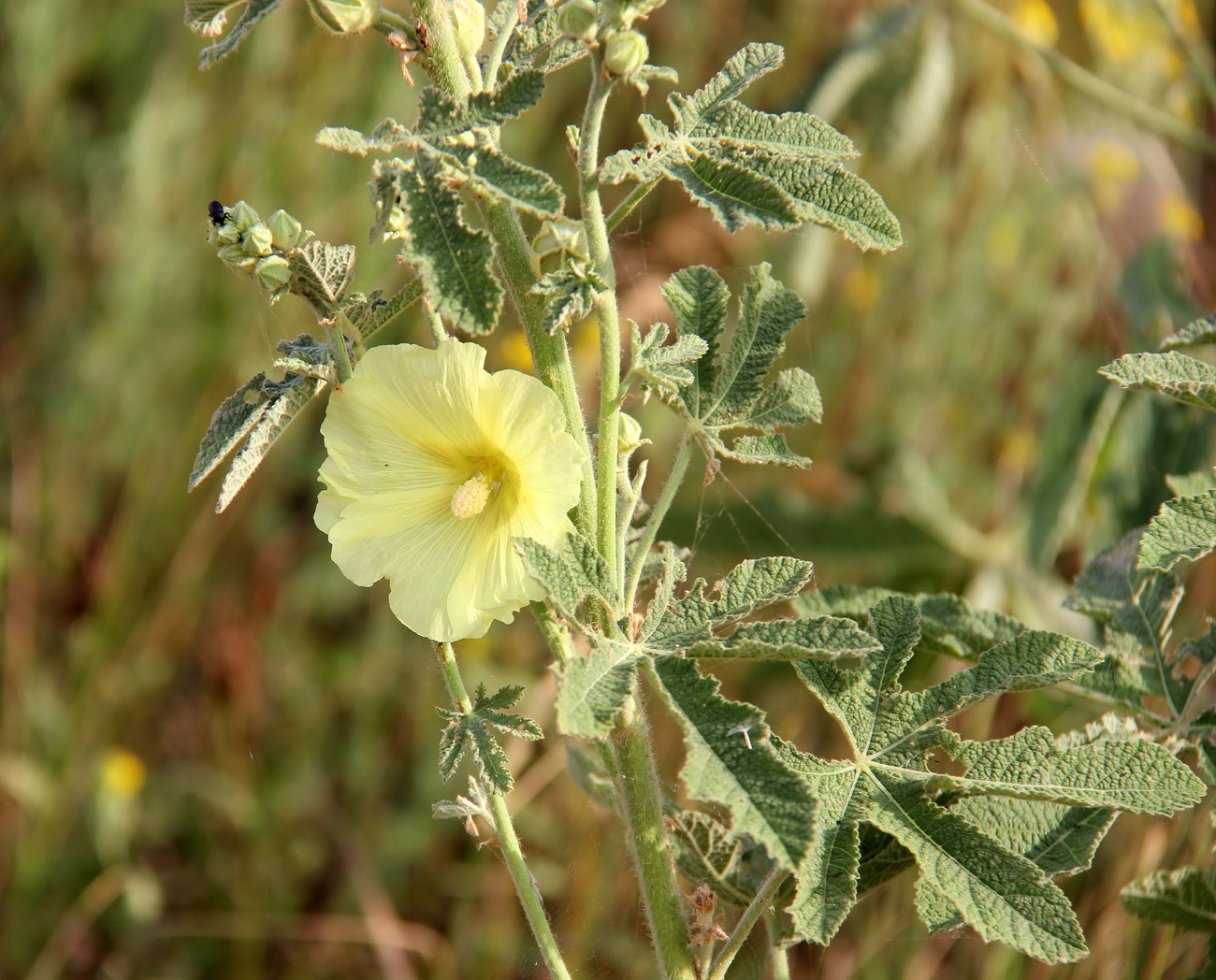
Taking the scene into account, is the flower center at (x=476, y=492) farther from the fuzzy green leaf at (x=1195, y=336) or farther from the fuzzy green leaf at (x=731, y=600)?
the fuzzy green leaf at (x=1195, y=336)

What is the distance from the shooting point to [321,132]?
577 millimetres

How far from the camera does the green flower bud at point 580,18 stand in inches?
22.3

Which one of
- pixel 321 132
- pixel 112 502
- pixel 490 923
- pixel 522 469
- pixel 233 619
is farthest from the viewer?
pixel 112 502

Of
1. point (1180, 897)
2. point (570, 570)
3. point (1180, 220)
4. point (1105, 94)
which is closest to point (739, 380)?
point (570, 570)

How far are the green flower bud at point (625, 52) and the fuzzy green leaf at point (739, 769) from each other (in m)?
0.35

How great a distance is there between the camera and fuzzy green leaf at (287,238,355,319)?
67 cm

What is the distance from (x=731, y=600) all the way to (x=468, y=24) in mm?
402

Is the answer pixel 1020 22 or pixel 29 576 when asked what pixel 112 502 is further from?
pixel 1020 22

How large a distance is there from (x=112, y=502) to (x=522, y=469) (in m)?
2.04

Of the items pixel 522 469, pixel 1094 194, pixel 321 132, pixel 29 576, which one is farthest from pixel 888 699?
pixel 29 576

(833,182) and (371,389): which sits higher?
(833,182)

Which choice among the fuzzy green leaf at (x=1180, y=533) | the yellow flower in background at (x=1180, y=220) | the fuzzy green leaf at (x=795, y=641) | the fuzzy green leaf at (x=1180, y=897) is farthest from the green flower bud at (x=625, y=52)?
the yellow flower in background at (x=1180, y=220)

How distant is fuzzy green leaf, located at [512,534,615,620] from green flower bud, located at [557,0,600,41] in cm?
29

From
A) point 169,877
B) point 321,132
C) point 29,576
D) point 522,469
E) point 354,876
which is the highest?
point 321,132
